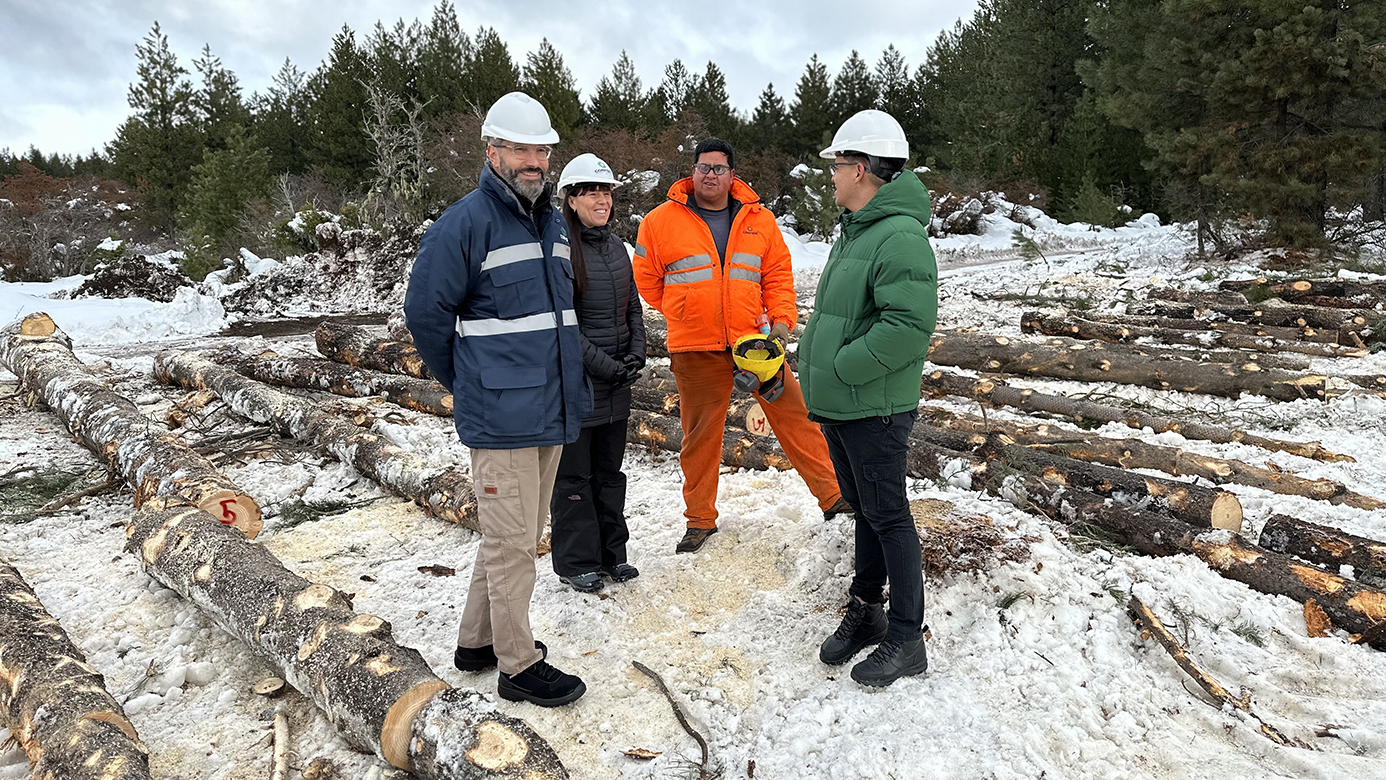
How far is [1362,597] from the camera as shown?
3.22m

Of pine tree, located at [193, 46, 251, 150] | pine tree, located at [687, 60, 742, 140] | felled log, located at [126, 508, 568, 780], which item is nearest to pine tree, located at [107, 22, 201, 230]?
pine tree, located at [193, 46, 251, 150]

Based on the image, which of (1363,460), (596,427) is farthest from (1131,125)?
(596,427)

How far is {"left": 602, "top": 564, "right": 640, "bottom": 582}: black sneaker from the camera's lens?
4.11m

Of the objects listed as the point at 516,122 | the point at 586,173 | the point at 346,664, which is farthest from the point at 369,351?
the point at 516,122

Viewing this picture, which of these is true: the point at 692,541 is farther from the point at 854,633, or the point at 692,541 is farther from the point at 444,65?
the point at 444,65

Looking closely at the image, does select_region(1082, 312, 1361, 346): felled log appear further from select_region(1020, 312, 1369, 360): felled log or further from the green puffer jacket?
the green puffer jacket

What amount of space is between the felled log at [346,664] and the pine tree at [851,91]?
3608 centimetres

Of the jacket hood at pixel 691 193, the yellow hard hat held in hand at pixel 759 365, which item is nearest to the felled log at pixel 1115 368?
the jacket hood at pixel 691 193

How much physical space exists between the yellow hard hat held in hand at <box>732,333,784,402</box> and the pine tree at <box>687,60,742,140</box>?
3209 cm

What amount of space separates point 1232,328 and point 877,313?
7.94m

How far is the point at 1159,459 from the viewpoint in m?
4.97

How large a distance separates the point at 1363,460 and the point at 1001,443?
2331 mm

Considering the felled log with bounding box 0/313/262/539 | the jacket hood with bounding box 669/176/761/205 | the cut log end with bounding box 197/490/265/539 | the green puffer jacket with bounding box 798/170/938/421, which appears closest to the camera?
the green puffer jacket with bounding box 798/170/938/421

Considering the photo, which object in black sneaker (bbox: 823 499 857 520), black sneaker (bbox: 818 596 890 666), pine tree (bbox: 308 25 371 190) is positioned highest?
pine tree (bbox: 308 25 371 190)
